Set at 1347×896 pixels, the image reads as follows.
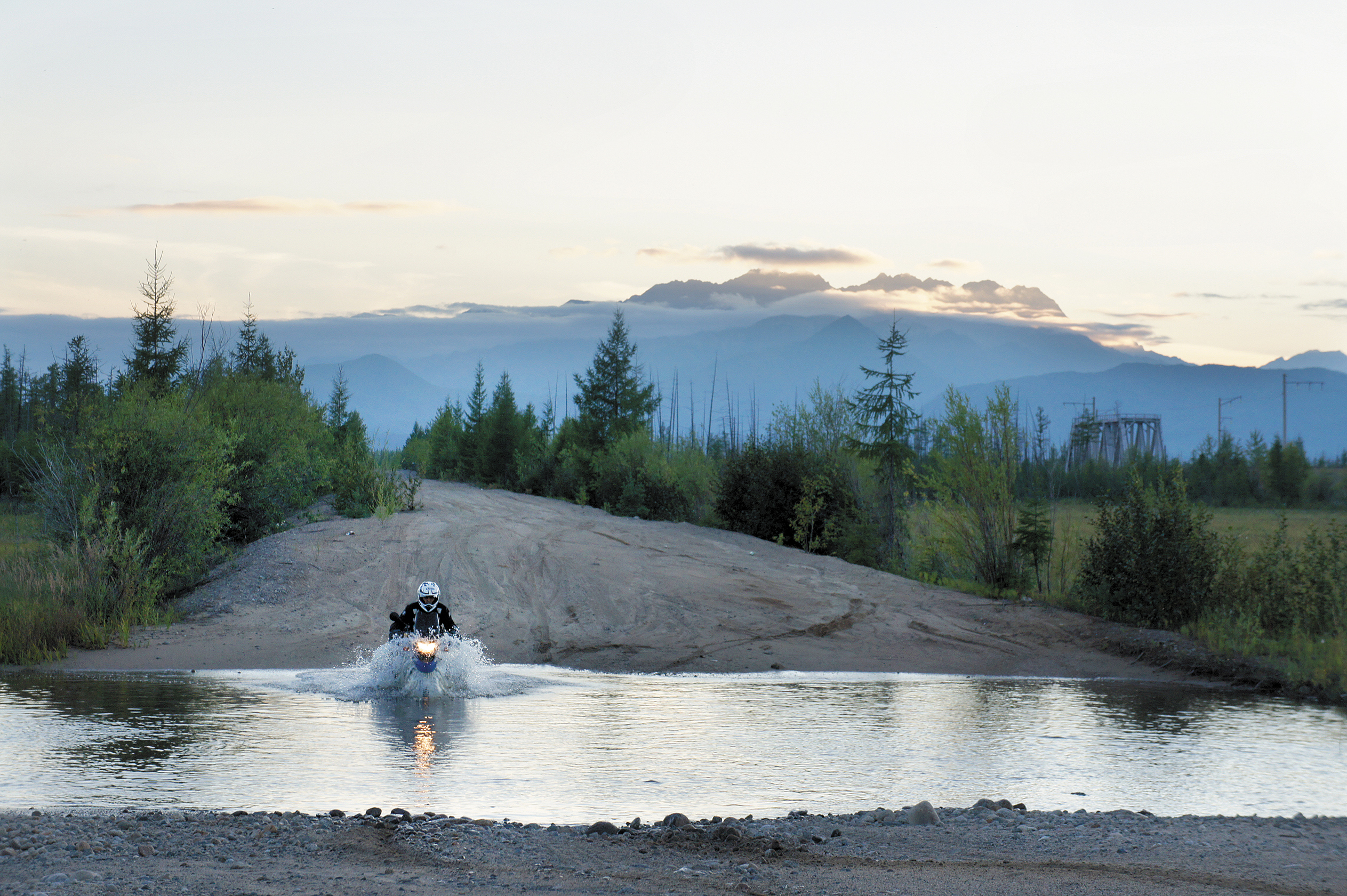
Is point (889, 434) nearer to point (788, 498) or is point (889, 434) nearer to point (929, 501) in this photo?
point (929, 501)

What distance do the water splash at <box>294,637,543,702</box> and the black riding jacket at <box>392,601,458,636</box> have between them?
185mm

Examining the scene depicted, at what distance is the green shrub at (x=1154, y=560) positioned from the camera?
1984 cm

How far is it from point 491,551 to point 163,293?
3318 cm

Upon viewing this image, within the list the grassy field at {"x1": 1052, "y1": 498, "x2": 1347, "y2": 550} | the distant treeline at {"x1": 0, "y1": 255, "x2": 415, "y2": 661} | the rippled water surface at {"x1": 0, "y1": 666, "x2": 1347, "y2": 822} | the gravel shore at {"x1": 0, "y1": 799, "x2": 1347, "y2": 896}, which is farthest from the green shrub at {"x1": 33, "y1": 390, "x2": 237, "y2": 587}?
the grassy field at {"x1": 1052, "y1": 498, "x2": 1347, "y2": 550}

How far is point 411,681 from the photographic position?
46.6 ft

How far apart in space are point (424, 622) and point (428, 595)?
16.7 inches

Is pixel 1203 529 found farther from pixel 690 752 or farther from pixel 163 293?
pixel 163 293

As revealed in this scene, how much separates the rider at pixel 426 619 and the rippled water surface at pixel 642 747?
88cm

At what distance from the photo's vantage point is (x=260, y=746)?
10516 millimetres

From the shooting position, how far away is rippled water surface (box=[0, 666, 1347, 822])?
8.94m

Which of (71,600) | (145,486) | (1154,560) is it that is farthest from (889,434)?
(71,600)

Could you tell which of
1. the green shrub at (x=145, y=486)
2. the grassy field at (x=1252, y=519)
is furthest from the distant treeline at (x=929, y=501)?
the green shrub at (x=145, y=486)

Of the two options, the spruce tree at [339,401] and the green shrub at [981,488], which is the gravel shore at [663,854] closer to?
the green shrub at [981,488]

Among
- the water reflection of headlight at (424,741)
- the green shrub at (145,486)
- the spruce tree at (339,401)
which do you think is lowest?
the water reflection of headlight at (424,741)
